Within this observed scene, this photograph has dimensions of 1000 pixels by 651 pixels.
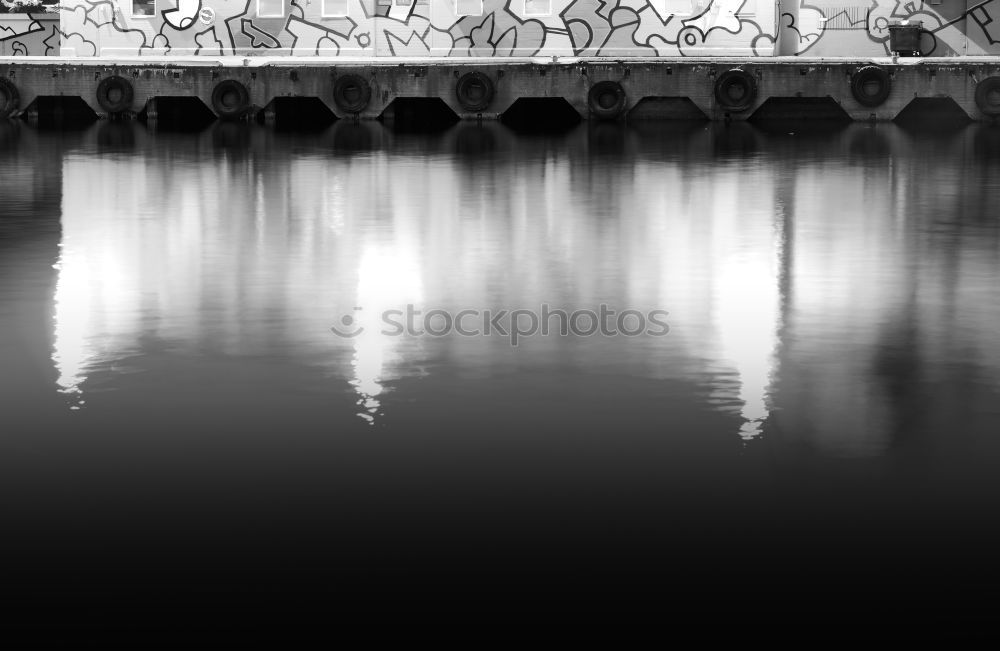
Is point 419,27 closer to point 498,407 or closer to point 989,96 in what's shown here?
point 989,96

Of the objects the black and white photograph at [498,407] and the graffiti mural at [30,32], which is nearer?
the black and white photograph at [498,407]

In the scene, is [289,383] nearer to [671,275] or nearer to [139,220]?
[671,275]

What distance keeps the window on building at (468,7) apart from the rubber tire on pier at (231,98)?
8136mm

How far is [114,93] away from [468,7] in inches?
433

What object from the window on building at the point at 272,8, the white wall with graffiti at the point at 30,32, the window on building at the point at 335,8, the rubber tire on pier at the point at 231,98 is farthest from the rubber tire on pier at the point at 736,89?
the white wall with graffiti at the point at 30,32

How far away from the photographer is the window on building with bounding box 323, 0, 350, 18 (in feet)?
162

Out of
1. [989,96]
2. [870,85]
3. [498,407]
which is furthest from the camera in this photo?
[870,85]

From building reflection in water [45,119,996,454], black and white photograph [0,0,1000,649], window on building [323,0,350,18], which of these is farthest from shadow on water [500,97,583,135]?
black and white photograph [0,0,1000,649]

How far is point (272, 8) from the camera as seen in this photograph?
49875 millimetres

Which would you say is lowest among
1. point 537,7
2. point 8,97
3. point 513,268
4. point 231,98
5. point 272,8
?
point 513,268

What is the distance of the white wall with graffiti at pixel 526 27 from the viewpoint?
47.8 meters

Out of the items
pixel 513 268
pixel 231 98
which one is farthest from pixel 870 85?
pixel 513 268

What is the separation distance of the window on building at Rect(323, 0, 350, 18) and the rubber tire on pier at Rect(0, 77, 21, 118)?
9.85 meters

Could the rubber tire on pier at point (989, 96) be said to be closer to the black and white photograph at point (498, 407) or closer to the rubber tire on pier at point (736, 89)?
the rubber tire on pier at point (736, 89)
